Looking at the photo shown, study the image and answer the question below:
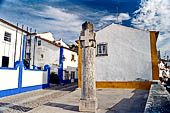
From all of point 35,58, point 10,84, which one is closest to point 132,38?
point 10,84

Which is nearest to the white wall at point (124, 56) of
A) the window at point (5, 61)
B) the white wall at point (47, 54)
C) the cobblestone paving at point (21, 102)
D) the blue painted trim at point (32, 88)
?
the cobblestone paving at point (21, 102)

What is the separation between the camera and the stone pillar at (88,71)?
193 inches

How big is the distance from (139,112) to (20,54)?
13642mm

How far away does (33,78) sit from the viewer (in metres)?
12.4

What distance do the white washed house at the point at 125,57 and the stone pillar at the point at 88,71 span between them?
25.5 feet

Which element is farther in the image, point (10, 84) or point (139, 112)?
point (10, 84)

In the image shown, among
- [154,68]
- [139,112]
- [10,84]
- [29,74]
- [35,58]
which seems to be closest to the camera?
[139,112]

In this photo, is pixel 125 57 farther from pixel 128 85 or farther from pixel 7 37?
pixel 7 37

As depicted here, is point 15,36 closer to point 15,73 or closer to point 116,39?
point 15,73

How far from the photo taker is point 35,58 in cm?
2005

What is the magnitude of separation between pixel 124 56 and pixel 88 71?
807 centimetres

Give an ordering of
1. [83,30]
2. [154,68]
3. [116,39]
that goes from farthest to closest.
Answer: [116,39]
[154,68]
[83,30]

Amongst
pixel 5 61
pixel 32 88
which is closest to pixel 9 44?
pixel 5 61

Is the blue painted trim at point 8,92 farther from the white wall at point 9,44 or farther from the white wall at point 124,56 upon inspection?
the white wall at point 124,56
